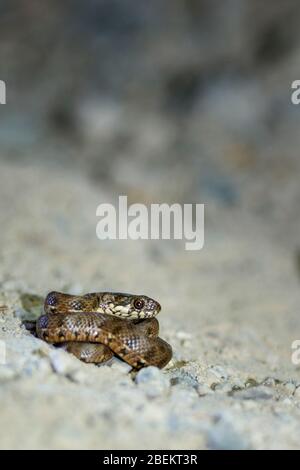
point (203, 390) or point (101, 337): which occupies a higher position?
point (101, 337)

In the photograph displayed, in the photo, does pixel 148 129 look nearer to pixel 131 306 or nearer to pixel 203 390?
pixel 131 306

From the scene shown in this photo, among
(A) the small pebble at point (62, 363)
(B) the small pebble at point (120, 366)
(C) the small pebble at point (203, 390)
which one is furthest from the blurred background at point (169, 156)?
(A) the small pebble at point (62, 363)

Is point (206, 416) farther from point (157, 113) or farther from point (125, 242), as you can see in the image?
point (157, 113)

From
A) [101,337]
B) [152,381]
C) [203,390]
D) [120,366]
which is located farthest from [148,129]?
[152,381]

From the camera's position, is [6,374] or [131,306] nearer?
[6,374]

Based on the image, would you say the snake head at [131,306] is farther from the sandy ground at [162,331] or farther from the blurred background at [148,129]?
the blurred background at [148,129]

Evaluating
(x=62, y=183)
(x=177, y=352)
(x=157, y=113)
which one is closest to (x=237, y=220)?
(x=62, y=183)

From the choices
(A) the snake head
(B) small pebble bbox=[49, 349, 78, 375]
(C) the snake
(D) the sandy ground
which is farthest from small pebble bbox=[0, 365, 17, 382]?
(A) the snake head
